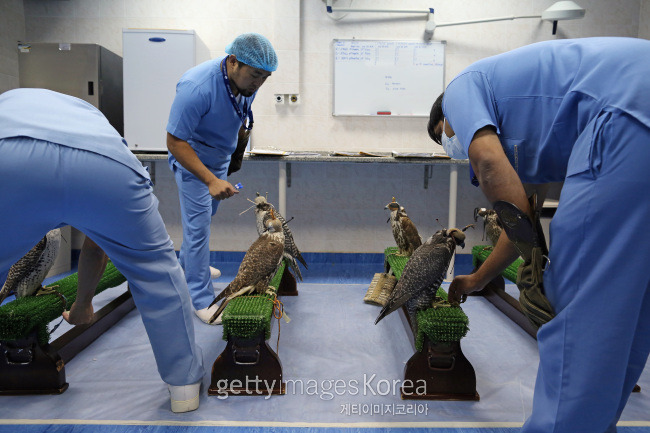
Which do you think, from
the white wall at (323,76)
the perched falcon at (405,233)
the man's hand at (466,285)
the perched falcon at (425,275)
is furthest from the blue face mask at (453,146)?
the white wall at (323,76)

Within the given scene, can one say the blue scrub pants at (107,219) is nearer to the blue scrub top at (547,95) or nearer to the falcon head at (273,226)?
the falcon head at (273,226)

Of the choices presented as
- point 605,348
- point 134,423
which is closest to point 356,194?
point 134,423

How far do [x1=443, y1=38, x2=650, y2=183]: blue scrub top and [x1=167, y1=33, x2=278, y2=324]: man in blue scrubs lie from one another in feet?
4.31

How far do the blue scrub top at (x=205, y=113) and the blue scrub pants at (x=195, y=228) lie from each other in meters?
0.16

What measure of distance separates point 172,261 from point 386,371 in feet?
3.62

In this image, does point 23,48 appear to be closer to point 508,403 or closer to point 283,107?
point 283,107

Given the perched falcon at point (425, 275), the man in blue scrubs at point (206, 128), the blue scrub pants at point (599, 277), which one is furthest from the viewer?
the man in blue scrubs at point (206, 128)

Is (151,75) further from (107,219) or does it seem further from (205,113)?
(107,219)

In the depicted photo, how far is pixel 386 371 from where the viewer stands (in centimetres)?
201

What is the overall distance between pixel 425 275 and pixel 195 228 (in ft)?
4.37

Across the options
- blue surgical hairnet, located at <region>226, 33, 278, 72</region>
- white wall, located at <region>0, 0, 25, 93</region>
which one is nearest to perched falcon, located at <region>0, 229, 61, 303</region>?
blue surgical hairnet, located at <region>226, 33, 278, 72</region>

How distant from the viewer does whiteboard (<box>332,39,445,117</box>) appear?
13.6 feet

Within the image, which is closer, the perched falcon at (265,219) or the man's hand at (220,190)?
the man's hand at (220,190)

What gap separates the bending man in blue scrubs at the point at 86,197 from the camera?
1186 millimetres
